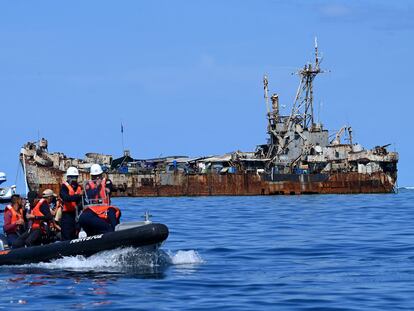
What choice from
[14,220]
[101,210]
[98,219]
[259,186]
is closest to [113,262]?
[98,219]

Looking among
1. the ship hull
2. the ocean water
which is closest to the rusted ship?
the ship hull

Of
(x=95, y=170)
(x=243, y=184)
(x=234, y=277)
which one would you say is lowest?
(x=234, y=277)

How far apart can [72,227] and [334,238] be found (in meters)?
10.1

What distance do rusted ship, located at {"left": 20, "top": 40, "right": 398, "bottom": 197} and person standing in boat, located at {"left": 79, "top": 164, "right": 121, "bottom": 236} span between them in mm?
69710

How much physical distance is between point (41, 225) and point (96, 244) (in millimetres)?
2082

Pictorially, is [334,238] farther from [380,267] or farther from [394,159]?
[394,159]

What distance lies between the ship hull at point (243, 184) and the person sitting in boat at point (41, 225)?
68564mm

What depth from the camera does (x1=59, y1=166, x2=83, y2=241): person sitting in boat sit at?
22.1 meters

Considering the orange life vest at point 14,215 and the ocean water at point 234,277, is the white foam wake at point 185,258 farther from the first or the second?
the orange life vest at point 14,215

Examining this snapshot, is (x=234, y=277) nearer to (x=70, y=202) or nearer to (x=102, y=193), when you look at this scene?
(x=102, y=193)

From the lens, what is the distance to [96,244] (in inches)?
858

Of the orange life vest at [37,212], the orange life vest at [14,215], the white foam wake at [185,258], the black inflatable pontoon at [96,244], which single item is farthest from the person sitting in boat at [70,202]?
the white foam wake at [185,258]

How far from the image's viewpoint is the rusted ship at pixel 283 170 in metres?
92.1

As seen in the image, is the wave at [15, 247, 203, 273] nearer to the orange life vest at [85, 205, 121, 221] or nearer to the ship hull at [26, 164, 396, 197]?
the orange life vest at [85, 205, 121, 221]
